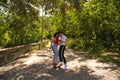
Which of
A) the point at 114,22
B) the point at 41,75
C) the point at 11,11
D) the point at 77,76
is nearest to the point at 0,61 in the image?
the point at 11,11

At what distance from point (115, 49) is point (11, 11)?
1092 centimetres

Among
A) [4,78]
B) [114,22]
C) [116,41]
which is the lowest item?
[4,78]

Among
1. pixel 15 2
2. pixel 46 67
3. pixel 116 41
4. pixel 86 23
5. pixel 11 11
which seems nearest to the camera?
pixel 46 67

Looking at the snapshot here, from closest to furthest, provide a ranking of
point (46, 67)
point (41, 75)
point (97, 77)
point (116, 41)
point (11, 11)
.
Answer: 1. point (97, 77)
2. point (41, 75)
3. point (46, 67)
4. point (11, 11)
5. point (116, 41)

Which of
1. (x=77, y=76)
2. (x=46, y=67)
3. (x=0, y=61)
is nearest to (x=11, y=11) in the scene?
(x=0, y=61)

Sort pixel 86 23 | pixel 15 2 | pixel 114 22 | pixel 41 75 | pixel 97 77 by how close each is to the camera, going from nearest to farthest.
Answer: pixel 97 77 → pixel 41 75 → pixel 15 2 → pixel 114 22 → pixel 86 23

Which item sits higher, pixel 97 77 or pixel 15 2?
pixel 15 2

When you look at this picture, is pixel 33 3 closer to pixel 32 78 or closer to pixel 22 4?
pixel 22 4

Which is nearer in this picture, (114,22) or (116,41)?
(114,22)

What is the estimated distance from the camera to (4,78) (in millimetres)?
11375

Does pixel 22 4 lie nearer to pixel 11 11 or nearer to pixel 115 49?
pixel 11 11

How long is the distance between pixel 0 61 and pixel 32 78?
5864 mm

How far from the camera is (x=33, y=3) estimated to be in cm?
1605

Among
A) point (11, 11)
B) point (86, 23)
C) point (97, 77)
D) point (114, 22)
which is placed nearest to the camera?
point (97, 77)
